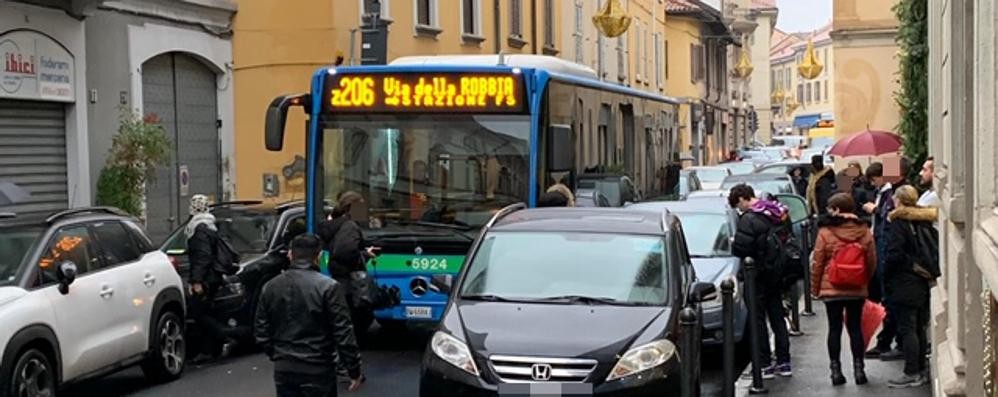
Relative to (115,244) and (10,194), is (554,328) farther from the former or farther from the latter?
(10,194)

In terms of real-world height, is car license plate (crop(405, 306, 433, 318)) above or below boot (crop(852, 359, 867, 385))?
above

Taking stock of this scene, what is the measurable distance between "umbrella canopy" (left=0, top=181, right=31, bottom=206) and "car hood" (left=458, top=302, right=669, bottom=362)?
890 centimetres

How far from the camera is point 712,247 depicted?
13.8m

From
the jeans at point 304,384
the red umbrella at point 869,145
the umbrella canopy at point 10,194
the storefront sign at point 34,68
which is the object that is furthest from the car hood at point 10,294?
the red umbrella at point 869,145

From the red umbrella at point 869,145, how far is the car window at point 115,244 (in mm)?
12132

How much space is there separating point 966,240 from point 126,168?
→ 13.8m

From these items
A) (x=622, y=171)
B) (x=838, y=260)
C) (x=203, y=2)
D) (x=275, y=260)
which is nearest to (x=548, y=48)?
(x=203, y=2)

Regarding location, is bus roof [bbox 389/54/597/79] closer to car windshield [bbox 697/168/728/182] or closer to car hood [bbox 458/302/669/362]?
car hood [bbox 458/302/669/362]

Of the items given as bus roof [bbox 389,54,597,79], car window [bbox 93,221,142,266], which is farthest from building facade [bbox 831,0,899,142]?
car window [bbox 93,221,142,266]

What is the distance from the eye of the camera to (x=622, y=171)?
17.8 m

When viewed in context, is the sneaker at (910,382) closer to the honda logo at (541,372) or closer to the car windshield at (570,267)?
the car windshield at (570,267)

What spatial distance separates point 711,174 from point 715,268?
17932 mm

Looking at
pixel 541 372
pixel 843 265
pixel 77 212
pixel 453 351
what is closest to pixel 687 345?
pixel 541 372

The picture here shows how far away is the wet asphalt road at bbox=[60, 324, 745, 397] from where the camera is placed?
464 inches
